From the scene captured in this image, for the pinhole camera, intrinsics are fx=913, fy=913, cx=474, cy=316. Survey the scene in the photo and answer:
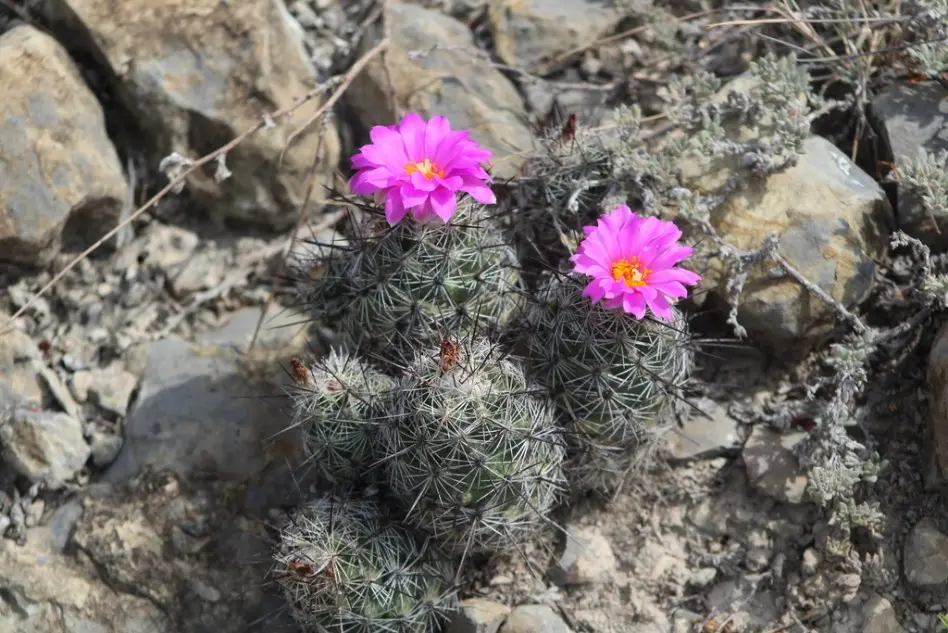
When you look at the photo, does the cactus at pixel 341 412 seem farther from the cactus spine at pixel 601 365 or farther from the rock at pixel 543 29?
the rock at pixel 543 29

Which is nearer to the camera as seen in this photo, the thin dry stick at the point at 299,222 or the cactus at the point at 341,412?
the cactus at the point at 341,412

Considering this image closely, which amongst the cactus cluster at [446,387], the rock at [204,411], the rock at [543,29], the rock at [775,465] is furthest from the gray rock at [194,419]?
the rock at [543,29]

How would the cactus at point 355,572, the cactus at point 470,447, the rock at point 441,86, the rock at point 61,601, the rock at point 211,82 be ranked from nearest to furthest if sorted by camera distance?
the cactus at point 470,447 < the cactus at point 355,572 < the rock at point 61,601 < the rock at point 211,82 < the rock at point 441,86

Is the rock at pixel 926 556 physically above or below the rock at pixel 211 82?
below

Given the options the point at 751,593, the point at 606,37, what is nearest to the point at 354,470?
the point at 751,593

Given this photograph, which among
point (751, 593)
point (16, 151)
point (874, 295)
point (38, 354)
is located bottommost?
point (751, 593)

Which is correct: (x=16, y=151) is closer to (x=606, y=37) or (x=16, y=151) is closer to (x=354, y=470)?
(x=354, y=470)

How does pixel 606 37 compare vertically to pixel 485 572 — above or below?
above
